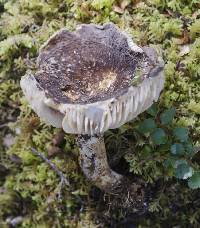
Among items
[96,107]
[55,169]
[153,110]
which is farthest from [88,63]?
[55,169]

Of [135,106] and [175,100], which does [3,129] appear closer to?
[175,100]

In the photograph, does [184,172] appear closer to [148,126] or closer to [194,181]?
[194,181]

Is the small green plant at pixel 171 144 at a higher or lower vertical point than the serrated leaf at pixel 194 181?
higher

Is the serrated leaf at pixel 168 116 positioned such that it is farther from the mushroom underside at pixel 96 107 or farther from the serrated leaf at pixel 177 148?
A: the mushroom underside at pixel 96 107

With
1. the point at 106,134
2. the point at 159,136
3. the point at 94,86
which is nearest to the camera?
the point at 94,86

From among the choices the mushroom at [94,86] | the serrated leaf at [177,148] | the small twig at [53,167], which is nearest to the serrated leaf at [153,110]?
the serrated leaf at [177,148]

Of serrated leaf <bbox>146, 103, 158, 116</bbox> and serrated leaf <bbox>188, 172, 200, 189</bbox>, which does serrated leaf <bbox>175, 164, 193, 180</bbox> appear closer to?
serrated leaf <bbox>188, 172, 200, 189</bbox>
